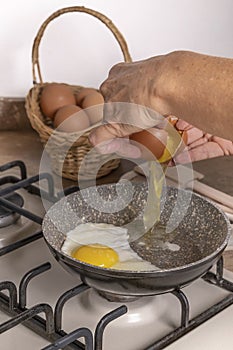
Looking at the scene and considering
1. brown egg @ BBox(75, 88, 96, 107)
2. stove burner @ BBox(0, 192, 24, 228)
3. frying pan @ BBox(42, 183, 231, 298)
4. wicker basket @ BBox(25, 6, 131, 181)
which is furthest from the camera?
brown egg @ BBox(75, 88, 96, 107)

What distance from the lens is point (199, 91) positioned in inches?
36.0

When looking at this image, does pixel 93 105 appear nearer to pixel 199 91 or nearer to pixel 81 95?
pixel 81 95

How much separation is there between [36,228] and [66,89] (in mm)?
385

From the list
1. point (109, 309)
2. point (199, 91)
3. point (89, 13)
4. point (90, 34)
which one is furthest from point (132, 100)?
point (90, 34)

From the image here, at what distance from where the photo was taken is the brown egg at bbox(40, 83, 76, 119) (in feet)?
4.64

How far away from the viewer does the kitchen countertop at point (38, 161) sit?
1.36 meters

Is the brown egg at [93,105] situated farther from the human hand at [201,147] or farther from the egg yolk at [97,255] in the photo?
→ the egg yolk at [97,255]

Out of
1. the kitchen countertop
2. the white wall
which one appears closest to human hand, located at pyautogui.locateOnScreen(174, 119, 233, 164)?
the kitchen countertop

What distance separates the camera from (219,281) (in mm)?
1034

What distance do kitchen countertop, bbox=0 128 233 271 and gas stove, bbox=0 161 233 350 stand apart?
282 mm

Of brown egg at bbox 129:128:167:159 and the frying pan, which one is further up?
brown egg at bbox 129:128:167:159

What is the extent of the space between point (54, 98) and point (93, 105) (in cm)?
8

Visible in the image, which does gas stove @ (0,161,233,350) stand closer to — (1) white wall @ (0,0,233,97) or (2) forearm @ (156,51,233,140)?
(2) forearm @ (156,51,233,140)

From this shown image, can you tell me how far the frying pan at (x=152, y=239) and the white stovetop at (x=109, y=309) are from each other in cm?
4
